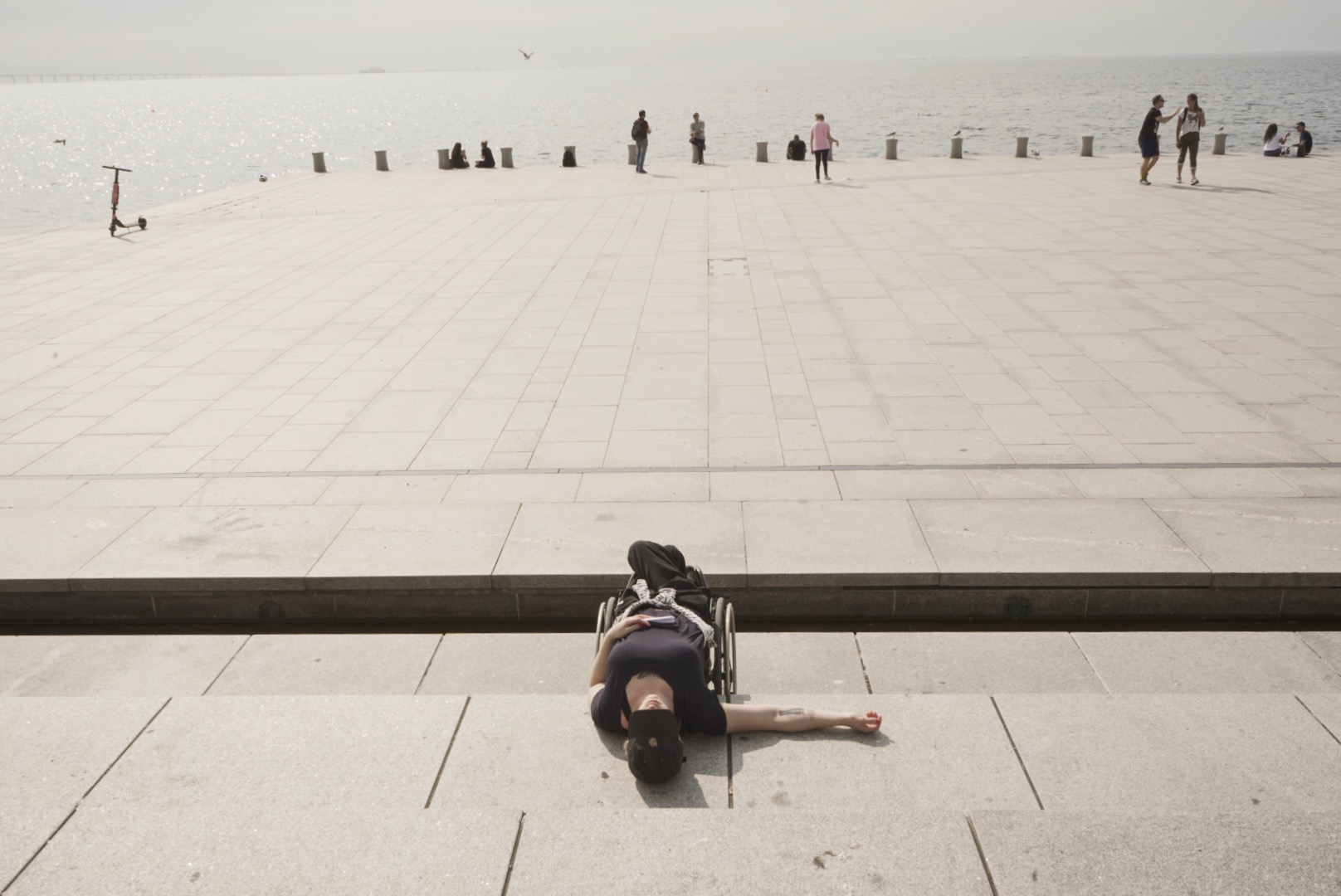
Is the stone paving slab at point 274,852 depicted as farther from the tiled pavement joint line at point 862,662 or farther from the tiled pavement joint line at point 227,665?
the tiled pavement joint line at point 862,662

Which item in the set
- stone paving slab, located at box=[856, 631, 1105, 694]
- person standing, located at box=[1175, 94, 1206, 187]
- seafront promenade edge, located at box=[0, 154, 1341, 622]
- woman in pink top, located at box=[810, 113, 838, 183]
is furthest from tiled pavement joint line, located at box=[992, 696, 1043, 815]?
woman in pink top, located at box=[810, 113, 838, 183]

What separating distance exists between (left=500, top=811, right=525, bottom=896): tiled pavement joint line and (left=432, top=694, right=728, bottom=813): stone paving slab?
0.19m

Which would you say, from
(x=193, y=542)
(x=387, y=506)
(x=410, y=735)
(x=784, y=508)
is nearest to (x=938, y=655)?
(x=784, y=508)

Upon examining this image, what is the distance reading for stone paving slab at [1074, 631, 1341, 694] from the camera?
4918 mm

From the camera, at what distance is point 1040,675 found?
5.07 metres

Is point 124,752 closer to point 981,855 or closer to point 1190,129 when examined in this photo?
point 981,855

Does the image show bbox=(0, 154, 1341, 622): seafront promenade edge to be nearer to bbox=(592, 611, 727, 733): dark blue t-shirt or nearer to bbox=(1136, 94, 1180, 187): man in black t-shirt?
bbox=(592, 611, 727, 733): dark blue t-shirt

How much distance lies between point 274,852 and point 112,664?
2486 millimetres

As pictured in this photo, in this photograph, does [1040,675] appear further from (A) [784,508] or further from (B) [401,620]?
(B) [401,620]

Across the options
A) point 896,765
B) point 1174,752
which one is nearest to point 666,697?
point 896,765

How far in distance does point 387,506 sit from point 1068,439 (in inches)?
196

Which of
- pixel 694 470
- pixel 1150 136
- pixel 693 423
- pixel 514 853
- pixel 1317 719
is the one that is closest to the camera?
pixel 514 853

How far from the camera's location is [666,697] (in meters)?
4.18

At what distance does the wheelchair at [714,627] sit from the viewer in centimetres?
457
